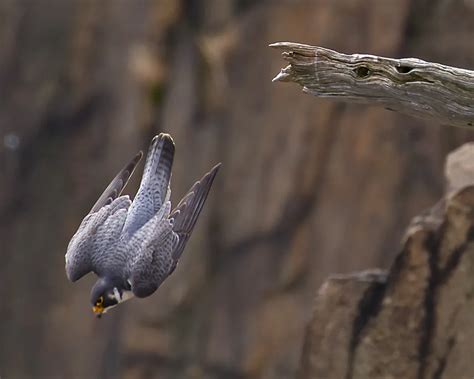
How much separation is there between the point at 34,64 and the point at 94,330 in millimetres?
2633

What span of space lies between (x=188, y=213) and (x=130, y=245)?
376mm

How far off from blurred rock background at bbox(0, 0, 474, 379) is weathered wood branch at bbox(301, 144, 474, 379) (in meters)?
3.37

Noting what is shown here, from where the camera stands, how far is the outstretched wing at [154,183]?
20.6ft

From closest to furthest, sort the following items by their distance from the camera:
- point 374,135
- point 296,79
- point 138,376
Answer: point 296,79 → point 374,135 → point 138,376

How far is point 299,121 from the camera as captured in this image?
31.4ft

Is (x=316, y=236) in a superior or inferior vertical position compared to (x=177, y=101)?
inferior

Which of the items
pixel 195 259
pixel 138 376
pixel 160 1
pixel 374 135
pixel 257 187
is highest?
pixel 160 1

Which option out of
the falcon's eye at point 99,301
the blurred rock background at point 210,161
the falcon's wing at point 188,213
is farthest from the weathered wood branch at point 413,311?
the blurred rock background at point 210,161

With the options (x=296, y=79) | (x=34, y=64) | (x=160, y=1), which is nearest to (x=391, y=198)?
(x=160, y=1)

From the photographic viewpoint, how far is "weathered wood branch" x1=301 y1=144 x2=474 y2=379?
19.4 feet

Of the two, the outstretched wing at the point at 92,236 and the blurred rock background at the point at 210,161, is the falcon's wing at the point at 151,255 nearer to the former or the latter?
the outstretched wing at the point at 92,236

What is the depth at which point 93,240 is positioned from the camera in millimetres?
6125

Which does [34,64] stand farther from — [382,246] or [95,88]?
[382,246]

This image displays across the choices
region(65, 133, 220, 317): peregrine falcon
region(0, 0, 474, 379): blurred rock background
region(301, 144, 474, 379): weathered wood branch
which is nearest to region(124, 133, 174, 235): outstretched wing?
region(65, 133, 220, 317): peregrine falcon
